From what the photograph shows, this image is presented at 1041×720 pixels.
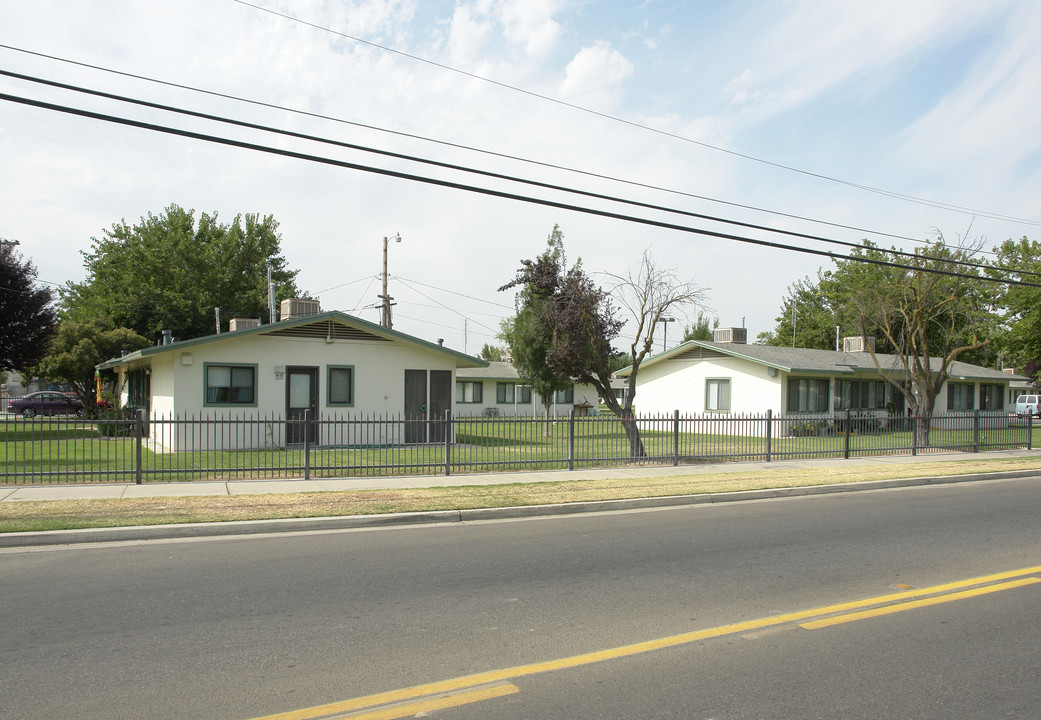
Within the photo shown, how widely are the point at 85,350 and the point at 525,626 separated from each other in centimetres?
3632

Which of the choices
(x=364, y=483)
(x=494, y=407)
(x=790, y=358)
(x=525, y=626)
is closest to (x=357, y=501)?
(x=364, y=483)

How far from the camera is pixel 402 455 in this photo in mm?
18344

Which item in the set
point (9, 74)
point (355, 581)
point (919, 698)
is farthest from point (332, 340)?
point (919, 698)

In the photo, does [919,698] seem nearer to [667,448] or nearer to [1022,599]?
[1022,599]

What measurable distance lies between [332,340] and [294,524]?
1321cm

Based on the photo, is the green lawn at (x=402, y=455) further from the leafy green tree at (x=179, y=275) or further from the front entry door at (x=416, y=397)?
the leafy green tree at (x=179, y=275)

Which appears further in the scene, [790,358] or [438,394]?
[790,358]

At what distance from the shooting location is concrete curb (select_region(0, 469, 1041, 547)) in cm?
905

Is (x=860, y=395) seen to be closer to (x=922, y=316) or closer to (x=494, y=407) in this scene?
(x=922, y=316)

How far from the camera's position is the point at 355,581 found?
7145 mm

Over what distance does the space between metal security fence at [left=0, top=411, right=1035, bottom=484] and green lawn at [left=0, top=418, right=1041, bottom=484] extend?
5 cm

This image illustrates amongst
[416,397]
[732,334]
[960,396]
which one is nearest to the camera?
[416,397]

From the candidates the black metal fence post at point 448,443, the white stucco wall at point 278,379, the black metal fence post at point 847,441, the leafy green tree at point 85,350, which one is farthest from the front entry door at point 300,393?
the leafy green tree at point 85,350

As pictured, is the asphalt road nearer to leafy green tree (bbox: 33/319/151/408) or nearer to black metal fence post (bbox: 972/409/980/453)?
black metal fence post (bbox: 972/409/980/453)
